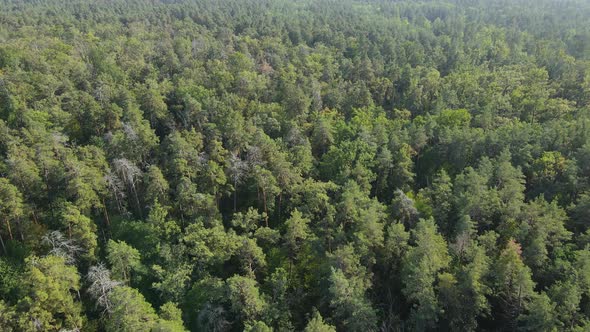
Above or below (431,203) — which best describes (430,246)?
above

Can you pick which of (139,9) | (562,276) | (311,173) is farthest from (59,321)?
(139,9)

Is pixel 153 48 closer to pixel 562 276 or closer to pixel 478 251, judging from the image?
pixel 478 251

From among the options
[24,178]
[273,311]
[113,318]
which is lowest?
[273,311]

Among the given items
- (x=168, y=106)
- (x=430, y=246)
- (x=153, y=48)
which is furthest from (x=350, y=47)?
(x=430, y=246)

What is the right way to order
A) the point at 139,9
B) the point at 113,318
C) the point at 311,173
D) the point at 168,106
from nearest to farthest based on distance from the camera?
the point at 113,318
the point at 311,173
the point at 168,106
the point at 139,9

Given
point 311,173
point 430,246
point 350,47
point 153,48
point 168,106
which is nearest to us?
point 430,246

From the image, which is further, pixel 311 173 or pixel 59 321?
pixel 311 173
